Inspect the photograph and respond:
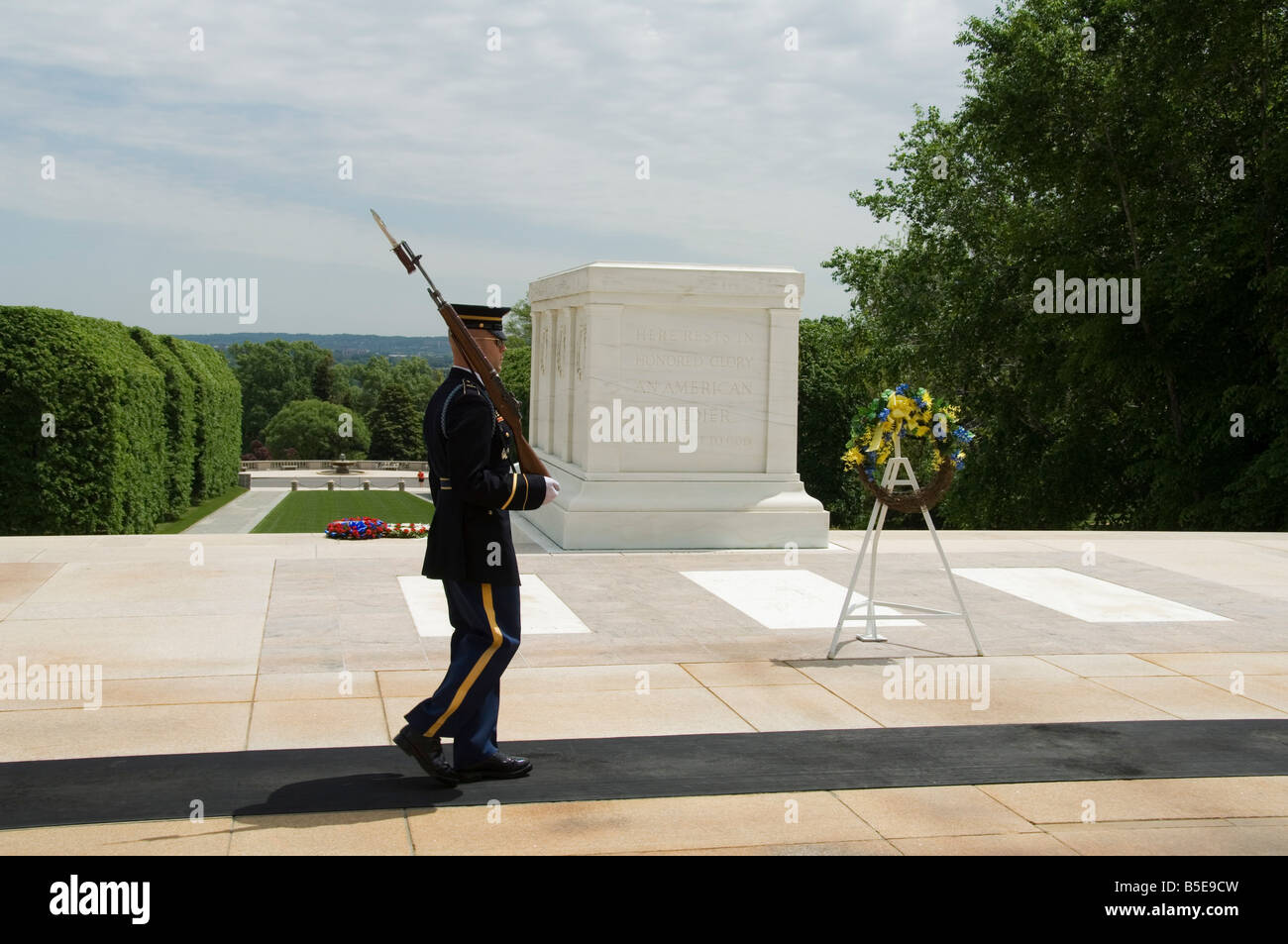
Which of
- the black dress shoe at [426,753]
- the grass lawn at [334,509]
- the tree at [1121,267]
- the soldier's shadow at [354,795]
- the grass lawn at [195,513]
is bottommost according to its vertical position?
the grass lawn at [334,509]

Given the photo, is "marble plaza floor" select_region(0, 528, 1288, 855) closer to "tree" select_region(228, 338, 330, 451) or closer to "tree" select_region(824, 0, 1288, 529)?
"tree" select_region(824, 0, 1288, 529)

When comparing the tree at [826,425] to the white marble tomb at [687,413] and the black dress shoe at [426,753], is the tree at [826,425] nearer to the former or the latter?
the white marble tomb at [687,413]

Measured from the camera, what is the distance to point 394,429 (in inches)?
4186

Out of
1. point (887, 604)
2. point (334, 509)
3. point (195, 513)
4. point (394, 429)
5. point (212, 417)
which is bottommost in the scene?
point (334, 509)

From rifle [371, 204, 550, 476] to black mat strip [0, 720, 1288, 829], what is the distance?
130 centimetres

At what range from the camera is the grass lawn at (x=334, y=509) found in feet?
143

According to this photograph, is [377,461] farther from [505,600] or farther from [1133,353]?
[505,600]

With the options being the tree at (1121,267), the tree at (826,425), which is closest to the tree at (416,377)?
the tree at (826,425)

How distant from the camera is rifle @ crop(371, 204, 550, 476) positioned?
4949mm

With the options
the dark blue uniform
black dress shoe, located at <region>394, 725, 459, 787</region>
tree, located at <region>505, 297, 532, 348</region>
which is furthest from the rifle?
tree, located at <region>505, 297, 532, 348</region>

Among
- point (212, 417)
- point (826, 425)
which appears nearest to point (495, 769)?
point (212, 417)

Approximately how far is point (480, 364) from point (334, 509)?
164ft

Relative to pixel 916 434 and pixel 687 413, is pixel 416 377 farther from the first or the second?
pixel 916 434

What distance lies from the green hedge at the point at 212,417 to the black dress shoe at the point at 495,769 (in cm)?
4092
